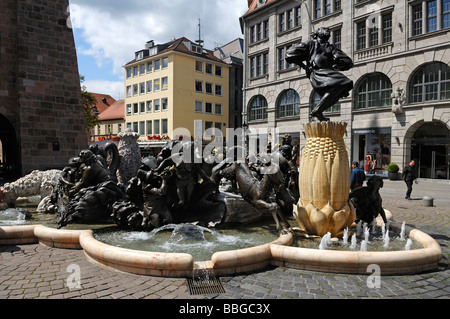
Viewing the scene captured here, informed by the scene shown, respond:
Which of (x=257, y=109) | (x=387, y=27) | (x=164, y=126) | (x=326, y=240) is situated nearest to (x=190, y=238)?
(x=326, y=240)

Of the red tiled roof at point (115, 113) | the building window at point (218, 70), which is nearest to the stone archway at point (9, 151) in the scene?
the building window at point (218, 70)

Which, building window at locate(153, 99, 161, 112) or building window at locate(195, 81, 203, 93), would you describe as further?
building window at locate(195, 81, 203, 93)

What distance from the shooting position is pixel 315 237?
20.8ft

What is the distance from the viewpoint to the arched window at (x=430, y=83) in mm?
22953

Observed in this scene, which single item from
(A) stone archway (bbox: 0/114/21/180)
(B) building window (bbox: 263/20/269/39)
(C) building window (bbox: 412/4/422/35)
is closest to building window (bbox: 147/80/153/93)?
(B) building window (bbox: 263/20/269/39)

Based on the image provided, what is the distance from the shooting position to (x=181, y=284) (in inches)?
173

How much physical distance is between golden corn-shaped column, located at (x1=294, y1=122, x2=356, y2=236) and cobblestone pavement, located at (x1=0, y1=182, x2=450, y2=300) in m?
1.61

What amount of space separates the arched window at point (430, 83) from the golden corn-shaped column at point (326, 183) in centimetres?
2150

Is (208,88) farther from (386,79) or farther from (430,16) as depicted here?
(430,16)

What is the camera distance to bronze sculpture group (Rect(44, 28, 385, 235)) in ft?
22.4

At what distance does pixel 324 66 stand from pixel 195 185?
387 cm

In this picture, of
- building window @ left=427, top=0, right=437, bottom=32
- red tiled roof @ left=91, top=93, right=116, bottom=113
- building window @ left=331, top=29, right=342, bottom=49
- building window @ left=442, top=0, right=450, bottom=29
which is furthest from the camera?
red tiled roof @ left=91, top=93, right=116, bottom=113

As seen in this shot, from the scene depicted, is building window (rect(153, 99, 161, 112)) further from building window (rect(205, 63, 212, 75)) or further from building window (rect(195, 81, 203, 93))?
building window (rect(205, 63, 212, 75))
